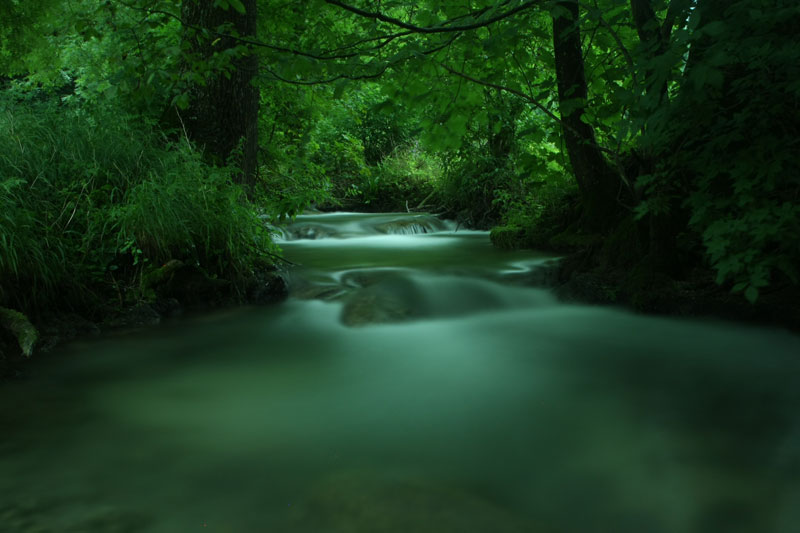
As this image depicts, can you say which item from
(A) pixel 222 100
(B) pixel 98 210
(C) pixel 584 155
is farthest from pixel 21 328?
(C) pixel 584 155

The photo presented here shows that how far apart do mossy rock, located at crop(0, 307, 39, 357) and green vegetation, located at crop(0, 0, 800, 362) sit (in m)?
0.23

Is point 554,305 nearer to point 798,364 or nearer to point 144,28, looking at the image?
point 798,364

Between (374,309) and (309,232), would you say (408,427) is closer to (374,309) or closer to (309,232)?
(374,309)

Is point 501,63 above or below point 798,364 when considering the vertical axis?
above

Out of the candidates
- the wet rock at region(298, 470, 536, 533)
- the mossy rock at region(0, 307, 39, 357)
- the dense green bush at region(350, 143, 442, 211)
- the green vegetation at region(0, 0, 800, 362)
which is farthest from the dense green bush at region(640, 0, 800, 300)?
the dense green bush at region(350, 143, 442, 211)

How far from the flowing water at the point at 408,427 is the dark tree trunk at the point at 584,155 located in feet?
5.87

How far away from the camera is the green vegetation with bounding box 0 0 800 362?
→ 2.82 meters

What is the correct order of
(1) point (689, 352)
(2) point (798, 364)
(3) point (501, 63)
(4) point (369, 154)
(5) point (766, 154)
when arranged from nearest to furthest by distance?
(5) point (766, 154)
(2) point (798, 364)
(1) point (689, 352)
(3) point (501, 63)
(4) point (369, 154)

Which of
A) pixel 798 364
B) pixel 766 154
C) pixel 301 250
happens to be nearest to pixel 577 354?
pixel 798 364

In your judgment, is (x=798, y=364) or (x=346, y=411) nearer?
(x=346, y=411)

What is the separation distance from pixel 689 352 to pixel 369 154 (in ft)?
45.8

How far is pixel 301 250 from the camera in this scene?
841cm

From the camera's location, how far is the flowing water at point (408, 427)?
81.7 inches

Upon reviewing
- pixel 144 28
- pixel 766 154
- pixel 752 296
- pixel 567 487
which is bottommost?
pixel 567 487
